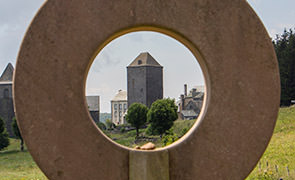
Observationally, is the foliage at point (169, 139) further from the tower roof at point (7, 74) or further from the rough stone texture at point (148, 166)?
the tower roof at point (7, 74)

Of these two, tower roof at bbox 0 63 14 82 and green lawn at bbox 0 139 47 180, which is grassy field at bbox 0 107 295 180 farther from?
tower roof at bbox 0 63 14 82

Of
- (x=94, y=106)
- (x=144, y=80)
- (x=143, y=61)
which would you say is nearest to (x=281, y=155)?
(x=144, y=80)

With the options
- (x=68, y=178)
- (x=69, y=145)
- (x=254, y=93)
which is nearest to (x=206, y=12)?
(x=254, y=93)

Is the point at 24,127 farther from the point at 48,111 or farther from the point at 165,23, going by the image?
the point at 165,23

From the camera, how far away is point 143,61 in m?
63.0

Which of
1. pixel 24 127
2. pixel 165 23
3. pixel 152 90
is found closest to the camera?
pixel 24 127

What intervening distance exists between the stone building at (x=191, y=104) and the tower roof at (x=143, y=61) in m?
7.23

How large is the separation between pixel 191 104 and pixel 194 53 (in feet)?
178

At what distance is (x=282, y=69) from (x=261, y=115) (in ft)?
108

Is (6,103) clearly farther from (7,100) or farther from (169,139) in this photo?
(169,139)

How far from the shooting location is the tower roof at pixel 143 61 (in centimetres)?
6262

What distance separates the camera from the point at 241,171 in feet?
16.5

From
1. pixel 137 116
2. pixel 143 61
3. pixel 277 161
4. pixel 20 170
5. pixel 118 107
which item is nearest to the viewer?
pixel 277 161

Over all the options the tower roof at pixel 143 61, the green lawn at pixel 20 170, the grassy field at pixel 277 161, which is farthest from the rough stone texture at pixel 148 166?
the tower roof at pixel 143 61
